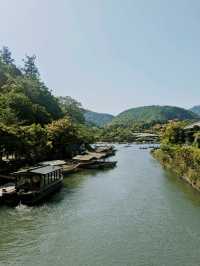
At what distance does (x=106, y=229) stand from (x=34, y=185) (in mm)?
13273

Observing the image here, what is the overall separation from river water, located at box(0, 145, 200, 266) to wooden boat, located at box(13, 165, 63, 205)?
1076mm

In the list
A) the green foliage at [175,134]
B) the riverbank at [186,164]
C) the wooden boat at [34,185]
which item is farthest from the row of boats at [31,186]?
the green foliage at [175,134]

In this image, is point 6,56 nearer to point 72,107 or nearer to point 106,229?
point 72,107

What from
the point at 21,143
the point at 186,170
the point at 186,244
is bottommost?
the point at 186,244

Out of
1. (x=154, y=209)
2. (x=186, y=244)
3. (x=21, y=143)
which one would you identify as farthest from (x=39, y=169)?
(x=186, y=244)

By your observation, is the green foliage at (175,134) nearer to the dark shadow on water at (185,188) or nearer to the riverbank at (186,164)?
A: the riverbank at (186,164)

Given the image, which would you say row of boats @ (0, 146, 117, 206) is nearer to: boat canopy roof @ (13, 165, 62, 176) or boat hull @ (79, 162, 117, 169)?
boat canopy roof @ (13, 165, 62, 176)

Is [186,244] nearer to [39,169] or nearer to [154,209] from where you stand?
[154,209]

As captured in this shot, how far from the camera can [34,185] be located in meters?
38.8

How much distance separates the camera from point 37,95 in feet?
366

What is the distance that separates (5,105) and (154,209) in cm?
5255

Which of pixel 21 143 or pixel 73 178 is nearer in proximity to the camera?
pixel 21 143

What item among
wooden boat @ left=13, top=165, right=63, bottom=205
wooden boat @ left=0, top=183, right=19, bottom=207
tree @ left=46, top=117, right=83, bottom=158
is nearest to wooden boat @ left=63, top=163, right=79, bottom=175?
tree @ left=46, top=117, right=83, bottom=158

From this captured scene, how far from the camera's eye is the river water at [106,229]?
22.3 m
